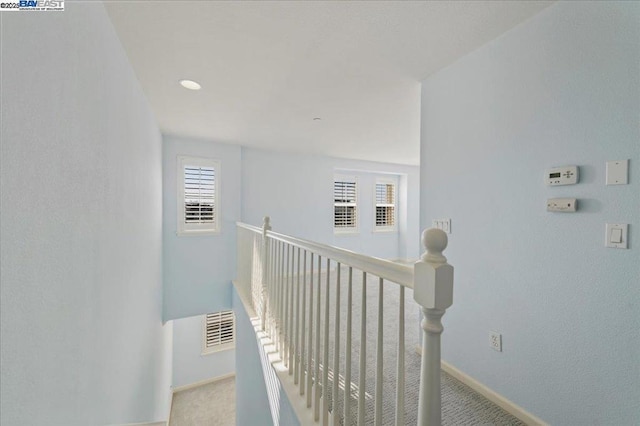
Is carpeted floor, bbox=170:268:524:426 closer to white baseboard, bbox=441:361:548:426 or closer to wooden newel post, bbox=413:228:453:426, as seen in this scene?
white baseboard, bbox=441:361:548:426

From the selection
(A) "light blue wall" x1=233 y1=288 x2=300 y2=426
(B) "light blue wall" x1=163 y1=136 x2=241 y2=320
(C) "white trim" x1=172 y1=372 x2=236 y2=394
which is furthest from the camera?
(C) "white trim" x1=172 y1=372 x2=236 y2=394

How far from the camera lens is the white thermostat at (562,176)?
1223 millimetres

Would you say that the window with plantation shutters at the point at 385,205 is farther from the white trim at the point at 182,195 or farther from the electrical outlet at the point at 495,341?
the electrical outlet at the point at 495,341

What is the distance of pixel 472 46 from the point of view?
1631 mm

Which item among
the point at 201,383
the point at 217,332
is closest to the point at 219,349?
the point at 217,332

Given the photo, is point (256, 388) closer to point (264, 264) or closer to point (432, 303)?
point (264, 264)

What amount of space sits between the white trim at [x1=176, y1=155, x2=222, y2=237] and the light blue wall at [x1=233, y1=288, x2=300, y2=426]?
1.24 metres

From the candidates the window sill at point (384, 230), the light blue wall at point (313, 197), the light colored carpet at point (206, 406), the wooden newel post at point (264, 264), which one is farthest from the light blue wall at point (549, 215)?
the light colored carpet at point (206, 406)

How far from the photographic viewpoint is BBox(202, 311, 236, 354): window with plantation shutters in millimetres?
5297

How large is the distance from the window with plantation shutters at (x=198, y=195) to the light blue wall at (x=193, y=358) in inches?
95.0

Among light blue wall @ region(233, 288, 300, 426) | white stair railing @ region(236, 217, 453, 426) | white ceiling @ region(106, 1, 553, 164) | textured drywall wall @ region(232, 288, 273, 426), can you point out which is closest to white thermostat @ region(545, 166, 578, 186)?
white ceiling @ region(106, 1, 553, 164)

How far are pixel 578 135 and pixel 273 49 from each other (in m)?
1.72

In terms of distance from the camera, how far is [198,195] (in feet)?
12.9

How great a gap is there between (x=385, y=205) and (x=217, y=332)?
15.1 feet
